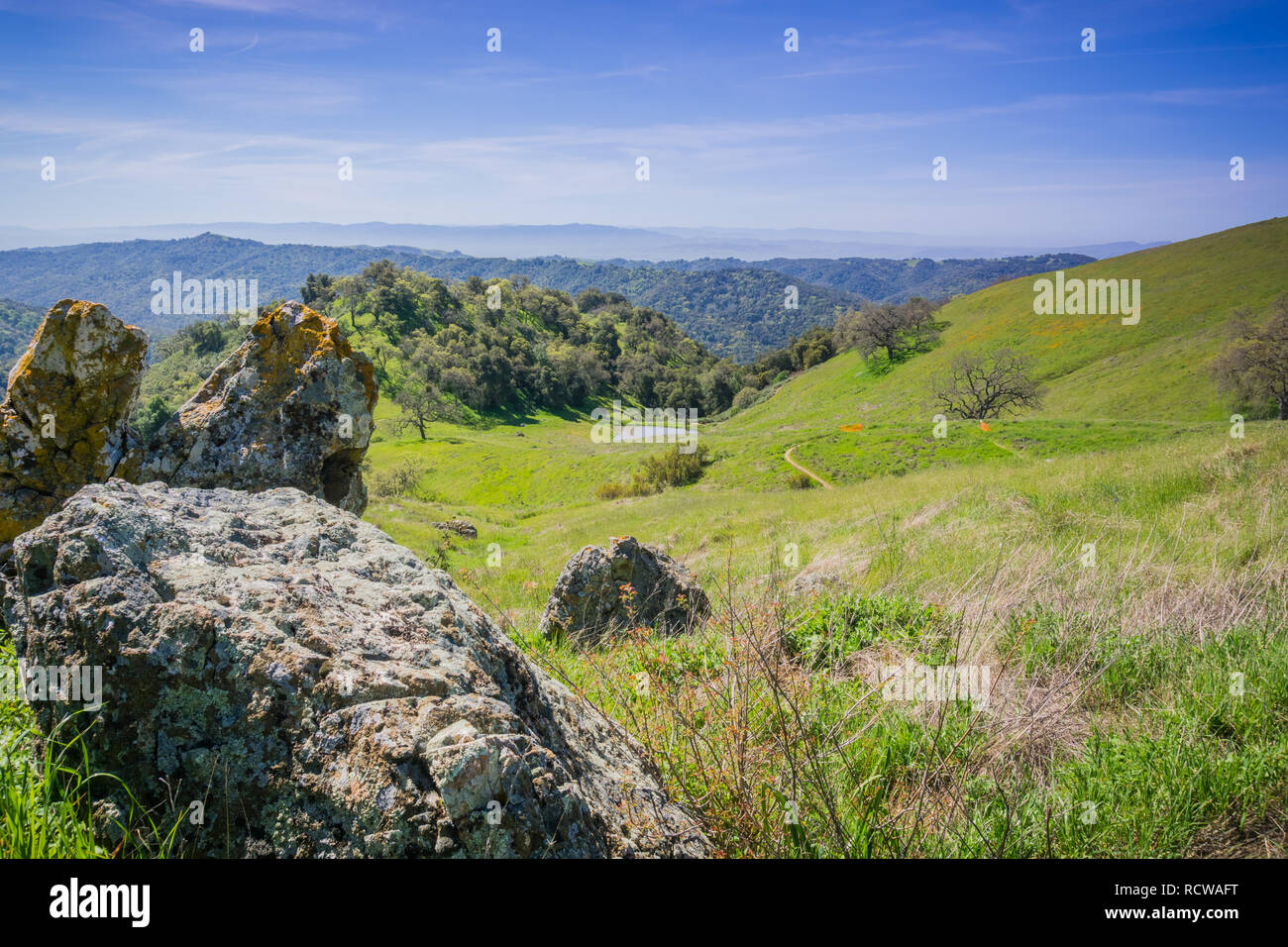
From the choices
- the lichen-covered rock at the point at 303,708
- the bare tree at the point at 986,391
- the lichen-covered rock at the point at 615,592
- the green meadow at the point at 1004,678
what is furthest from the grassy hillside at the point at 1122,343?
the lichen-covered rock at the point at 303,708

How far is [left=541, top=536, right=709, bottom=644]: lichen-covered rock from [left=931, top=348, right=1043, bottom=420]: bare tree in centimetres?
5481

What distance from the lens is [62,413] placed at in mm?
7219

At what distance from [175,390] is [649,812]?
149 meters

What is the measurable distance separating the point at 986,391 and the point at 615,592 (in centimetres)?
5991

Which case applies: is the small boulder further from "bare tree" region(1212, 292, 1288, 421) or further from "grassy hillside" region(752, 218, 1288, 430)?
"bare tree" region(1212, 292, 1288, 421)

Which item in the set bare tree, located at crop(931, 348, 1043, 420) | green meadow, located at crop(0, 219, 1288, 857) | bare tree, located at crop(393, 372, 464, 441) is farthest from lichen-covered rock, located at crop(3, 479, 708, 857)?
bare tree, located at crop(393, 372, 464, 441)

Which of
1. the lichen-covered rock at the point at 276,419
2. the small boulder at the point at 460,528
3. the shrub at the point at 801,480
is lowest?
the small boulder at the point at 460,528

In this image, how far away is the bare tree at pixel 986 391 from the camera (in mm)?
57500

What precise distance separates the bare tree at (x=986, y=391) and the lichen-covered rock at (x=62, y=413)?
59.2 meters

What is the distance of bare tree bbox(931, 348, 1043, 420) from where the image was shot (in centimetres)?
5750

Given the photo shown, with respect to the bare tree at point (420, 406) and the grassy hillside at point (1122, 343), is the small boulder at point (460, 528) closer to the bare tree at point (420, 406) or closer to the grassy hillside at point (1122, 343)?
the grassy hillside at point (1122, 343)

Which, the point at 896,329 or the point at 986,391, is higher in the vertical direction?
the point at 896,329

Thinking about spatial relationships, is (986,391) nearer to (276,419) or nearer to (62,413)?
(276,419)

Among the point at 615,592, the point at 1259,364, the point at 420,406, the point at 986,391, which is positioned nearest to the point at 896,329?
the point at 986,391
